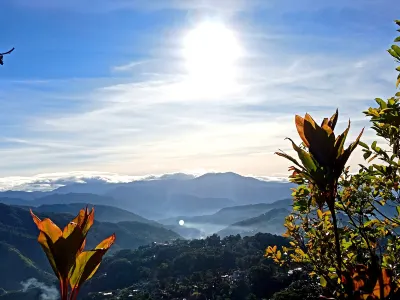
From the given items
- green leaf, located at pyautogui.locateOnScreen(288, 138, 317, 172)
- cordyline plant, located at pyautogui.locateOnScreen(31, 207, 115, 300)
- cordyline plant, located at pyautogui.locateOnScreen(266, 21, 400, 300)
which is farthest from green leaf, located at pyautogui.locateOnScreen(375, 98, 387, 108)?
cordyline plant, located at pyautogui.locateOnScreen(31, 207, 115, 300)

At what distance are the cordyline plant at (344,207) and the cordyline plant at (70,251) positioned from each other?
139 centimetres

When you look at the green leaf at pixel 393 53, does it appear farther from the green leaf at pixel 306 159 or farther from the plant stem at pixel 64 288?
the plant stem at pixel 64 288

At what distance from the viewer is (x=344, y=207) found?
4156mm

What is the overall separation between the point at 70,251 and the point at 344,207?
3097 millimetres

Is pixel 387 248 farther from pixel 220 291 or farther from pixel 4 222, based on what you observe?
pixel 4 222

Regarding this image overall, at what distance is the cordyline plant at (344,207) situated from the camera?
A: 7.68 ft

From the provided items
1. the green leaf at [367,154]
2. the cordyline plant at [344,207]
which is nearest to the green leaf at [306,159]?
the cordyline plant at [344,207]

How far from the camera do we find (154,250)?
124062 millimetres

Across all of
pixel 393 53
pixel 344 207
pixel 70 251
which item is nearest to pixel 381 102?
pixel 393 53

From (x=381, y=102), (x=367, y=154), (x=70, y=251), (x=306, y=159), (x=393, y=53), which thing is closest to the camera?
(x=70, y=251)

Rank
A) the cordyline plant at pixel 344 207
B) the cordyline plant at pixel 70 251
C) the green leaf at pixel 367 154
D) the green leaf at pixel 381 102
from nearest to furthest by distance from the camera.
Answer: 1. the cordyline plant at pixel 70 251
2. the cordyline plant at pixel 344 207
3. the green leaf at pixel 381 102
4. the green leaf at pixel 367 154

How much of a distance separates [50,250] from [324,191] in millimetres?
1711

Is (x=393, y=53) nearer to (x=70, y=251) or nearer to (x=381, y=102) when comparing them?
(x=381, y=102)

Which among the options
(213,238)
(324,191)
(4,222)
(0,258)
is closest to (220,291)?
(213,238)
